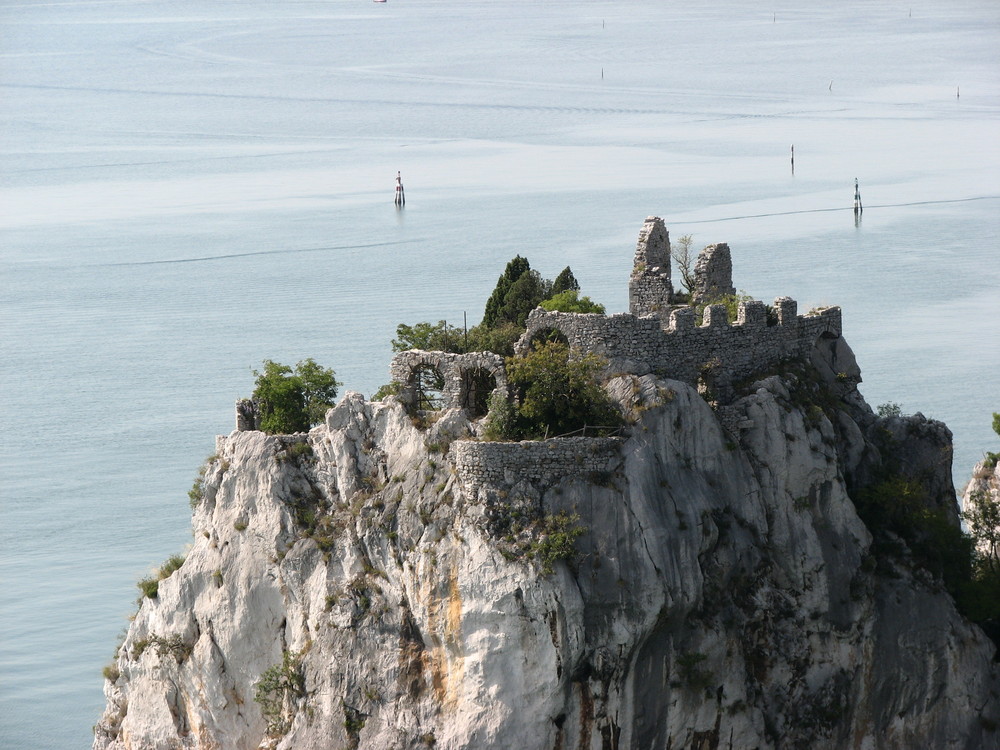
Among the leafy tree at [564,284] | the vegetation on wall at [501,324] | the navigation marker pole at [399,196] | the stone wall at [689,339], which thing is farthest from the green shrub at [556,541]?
the navigation marker pole at [399,196]

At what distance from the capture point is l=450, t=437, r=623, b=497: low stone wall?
42219mm

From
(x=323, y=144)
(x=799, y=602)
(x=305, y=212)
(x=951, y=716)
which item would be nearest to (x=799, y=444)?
(x=799, y=602)

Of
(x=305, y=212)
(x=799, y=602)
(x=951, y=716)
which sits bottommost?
(x=951, y=716)

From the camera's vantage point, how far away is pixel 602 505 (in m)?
42.3

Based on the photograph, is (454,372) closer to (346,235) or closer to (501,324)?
(501,324)

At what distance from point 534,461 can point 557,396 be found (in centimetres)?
154

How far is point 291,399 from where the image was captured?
5000 centimetres

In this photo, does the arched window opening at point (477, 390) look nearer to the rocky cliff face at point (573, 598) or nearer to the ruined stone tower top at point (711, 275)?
the rocky cliff face at point (573, 598)

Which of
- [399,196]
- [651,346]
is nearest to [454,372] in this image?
[651,346]

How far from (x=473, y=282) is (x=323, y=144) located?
2119 inches

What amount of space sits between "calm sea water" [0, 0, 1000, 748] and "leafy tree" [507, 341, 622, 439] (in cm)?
2892

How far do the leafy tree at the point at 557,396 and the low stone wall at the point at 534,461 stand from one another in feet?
1.74

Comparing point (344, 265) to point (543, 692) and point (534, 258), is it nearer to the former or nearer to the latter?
point (534, 258)

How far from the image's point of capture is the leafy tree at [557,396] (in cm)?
4253
